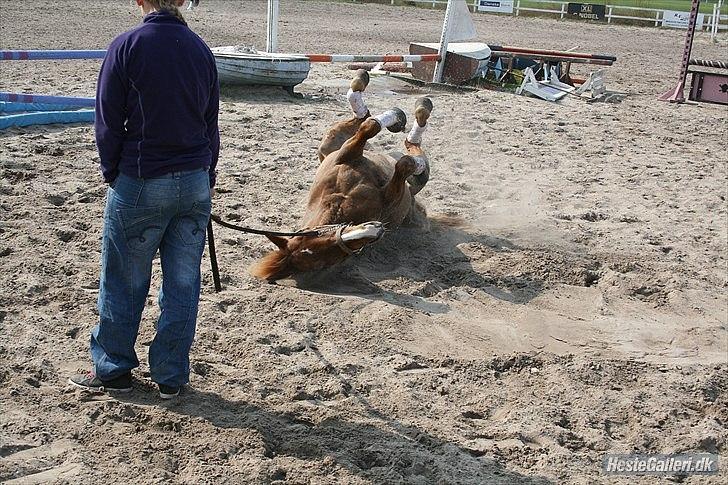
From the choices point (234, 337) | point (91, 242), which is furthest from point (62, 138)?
point (234, 337)

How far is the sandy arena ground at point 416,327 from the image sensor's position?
135 inches

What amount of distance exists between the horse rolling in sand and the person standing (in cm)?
128

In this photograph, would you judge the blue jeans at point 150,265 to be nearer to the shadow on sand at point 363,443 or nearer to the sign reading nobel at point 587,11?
the shadow on sand at point 363,443

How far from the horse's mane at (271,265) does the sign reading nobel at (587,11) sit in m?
28.1

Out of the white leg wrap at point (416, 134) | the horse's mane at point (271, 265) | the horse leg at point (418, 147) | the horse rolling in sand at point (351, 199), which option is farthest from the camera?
the white leg wrap at point (416, 134)

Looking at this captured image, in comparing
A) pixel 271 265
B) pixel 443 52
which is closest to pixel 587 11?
pixel 443 52

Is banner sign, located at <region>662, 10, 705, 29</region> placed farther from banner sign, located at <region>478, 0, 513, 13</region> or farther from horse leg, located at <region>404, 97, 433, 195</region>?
horse leg, located at <region>404, 97, 433, 195</region>

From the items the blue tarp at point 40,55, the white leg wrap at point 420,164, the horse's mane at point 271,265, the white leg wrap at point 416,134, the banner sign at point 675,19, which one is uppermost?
the banner sign at point 675,19

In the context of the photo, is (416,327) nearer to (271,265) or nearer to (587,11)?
(271,265)

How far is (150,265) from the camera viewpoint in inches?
144

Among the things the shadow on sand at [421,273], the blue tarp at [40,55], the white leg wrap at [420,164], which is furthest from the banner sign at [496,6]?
the white leg wrap at [420,164]

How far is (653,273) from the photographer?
579cm

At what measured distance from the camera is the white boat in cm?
1020

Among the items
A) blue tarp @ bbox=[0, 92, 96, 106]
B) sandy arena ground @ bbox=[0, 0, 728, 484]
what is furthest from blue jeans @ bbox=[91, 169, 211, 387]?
blue tarp @ bbox=[0, 92, 96, 106]
